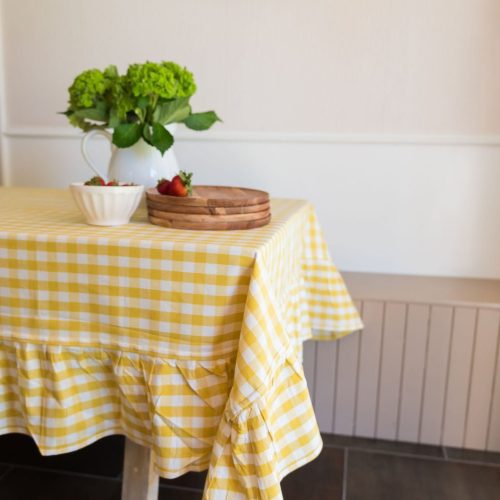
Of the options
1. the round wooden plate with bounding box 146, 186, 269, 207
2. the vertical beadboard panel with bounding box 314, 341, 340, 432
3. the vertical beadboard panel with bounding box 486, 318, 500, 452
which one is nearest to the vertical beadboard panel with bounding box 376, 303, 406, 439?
the vertical beadboard panel with bounding box 314, 341, 340, 432

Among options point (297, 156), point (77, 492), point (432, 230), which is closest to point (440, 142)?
point (432, 230)

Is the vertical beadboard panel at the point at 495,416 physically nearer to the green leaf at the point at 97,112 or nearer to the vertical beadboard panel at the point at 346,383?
the vertical beadboard panel at the point at 346,383

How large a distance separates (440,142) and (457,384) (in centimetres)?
75

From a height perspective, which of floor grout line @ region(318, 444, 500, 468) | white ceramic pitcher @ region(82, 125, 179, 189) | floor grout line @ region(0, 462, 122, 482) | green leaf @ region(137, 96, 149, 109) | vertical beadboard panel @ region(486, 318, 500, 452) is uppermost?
green leaf @ region(137, 96, 149, 109)

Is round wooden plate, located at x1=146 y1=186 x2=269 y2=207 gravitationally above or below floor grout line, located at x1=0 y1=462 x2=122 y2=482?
above

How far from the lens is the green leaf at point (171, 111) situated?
1159mm

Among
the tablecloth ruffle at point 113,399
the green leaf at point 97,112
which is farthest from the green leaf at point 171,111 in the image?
the tablecloth ruffle at point 113,399

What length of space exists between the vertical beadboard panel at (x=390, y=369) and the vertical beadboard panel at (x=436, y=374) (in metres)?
0.08

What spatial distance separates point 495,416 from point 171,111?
1.24 meters

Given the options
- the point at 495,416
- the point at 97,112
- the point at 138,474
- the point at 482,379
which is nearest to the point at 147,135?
the point at 97,112

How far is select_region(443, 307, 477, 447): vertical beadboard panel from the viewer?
152 centimetres

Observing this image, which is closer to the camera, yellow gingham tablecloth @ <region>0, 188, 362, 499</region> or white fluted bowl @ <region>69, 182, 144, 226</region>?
yellow gingham tablecloth @ <region>0, 188, 362, 499</region>

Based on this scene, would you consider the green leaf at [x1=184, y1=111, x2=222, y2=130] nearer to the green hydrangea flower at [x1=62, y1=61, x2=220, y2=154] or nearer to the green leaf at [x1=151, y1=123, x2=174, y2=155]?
the green hydrangea flower at [x1=62, y1=61, x2=220, y2=154]

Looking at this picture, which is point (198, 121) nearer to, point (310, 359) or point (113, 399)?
point (113, 399)
